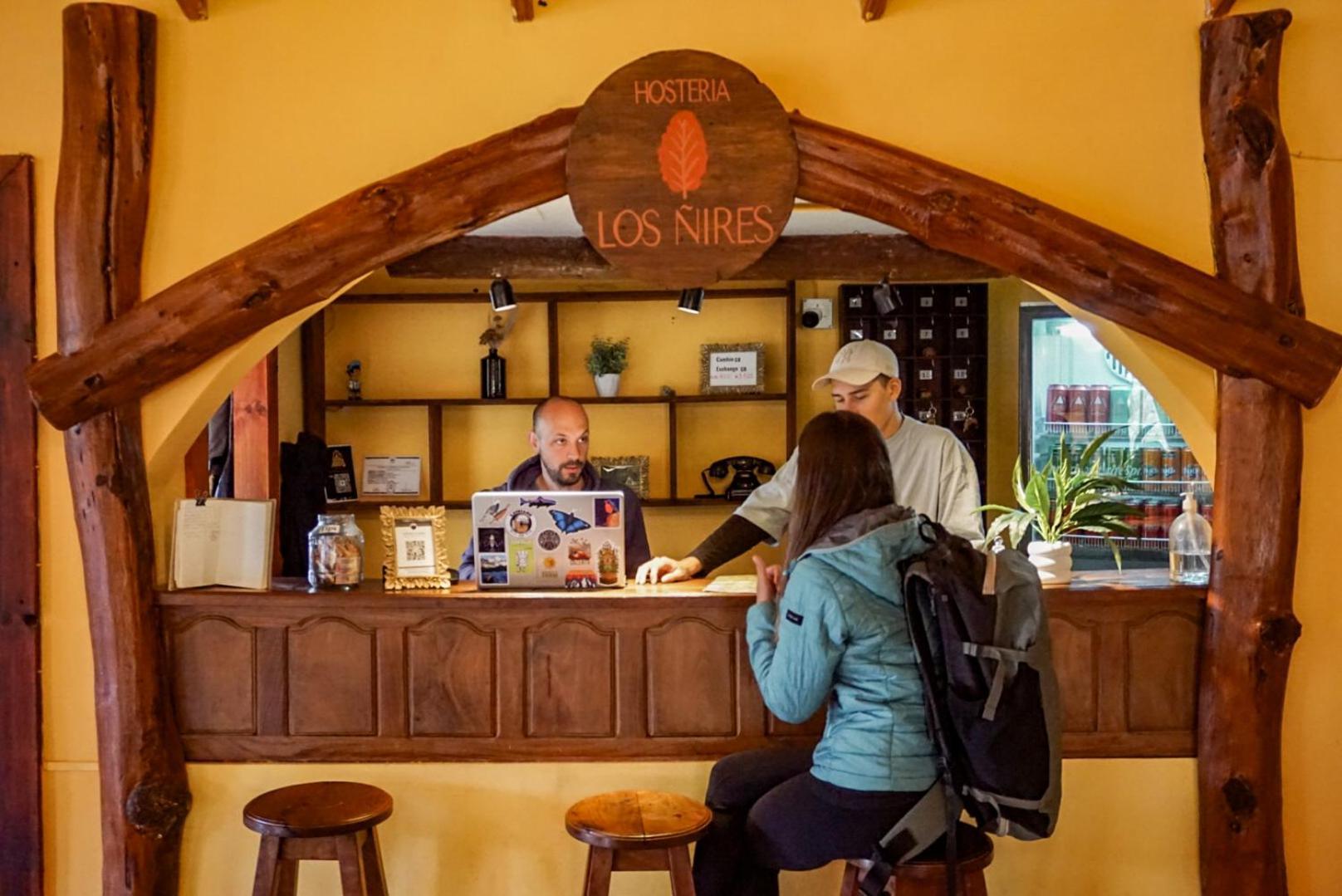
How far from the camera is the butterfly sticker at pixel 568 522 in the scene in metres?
3.23

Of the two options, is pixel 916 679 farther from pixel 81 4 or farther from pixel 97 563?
pixel 81 4

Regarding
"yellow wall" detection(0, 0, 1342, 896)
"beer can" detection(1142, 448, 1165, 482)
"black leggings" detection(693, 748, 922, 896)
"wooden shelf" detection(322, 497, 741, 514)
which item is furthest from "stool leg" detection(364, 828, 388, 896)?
"beer can" detection(1142, 448, 1165, 482)

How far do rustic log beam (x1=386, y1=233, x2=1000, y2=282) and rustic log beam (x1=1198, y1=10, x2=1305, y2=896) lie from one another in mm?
1406

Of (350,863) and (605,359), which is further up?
(605,359)

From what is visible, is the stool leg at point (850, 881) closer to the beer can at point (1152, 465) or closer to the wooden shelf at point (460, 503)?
the wooden shelf at point (460, 503)

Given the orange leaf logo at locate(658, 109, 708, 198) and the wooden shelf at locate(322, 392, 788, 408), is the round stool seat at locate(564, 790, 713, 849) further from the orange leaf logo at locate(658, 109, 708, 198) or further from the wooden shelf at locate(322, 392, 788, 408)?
the wooden shelf at locate(322, 392, 788, 408)

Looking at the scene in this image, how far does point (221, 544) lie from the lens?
3262 millimetres

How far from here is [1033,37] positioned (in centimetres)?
316

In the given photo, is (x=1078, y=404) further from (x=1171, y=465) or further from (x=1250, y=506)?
(x=1250, y=506)

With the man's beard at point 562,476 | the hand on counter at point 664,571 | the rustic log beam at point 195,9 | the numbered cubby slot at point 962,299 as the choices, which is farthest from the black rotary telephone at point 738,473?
the rustic log beam at point 195,9

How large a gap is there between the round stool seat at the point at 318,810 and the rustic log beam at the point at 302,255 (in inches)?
43.3

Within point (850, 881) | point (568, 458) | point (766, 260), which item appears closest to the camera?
point (850, 881)

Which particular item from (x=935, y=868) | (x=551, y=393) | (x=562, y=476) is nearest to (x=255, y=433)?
(x=551, y=393)

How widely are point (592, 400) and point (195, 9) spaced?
3356mm
